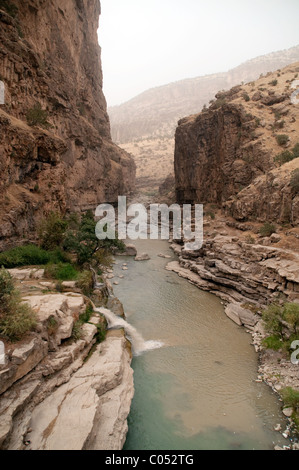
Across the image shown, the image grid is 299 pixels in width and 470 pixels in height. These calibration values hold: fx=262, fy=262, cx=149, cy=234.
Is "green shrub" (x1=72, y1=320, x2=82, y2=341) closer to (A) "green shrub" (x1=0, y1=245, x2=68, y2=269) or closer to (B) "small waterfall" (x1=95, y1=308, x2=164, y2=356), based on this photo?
(B) "small waterfall" (x1=95, y1=308, x2=164, y2=356)

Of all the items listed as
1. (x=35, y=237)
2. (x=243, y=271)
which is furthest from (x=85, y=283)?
(x=243, y=271)

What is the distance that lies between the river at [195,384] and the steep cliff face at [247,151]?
31.8ft

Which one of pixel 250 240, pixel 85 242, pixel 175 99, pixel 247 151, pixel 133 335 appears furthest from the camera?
pixel 175 99

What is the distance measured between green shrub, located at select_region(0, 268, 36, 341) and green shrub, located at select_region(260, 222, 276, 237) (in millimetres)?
17130

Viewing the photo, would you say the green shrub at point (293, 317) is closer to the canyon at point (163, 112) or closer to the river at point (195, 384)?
the river at point (195, 384)

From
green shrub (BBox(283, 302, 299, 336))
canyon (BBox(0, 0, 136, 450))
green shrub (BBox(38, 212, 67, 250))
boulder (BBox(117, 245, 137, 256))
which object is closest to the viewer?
canyon (BBox(0, 0, 136, 450))

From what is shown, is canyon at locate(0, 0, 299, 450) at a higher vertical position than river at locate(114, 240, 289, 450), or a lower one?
higher

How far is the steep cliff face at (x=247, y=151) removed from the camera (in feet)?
69.3

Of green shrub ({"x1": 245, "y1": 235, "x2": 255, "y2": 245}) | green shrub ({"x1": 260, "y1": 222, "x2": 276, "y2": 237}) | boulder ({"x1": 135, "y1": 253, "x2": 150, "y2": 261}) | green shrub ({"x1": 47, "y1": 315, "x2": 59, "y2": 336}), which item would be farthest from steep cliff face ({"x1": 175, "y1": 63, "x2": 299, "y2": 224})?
green shrub ({"x1": 47, "y1": 315, "x2": 59, "y2": 336})

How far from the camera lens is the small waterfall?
12634 mm

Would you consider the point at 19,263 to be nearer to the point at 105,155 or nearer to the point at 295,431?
the point at 295,431

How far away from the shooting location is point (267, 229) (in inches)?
776

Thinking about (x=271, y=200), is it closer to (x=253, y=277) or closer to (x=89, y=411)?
(x=253, y=277)

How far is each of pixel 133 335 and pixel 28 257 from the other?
730 cm
